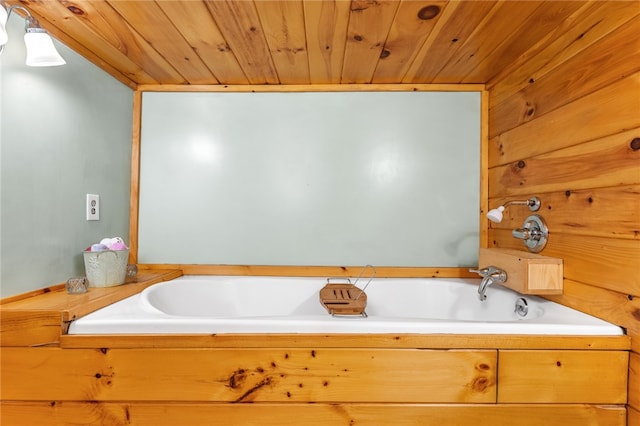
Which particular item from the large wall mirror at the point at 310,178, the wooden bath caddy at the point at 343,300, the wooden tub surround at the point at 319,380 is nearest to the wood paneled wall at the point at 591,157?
the wooden tub surround at the point at 319,380

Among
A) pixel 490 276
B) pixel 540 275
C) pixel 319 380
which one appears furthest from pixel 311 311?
pixel 540 275

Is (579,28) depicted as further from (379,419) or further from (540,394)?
(379,419)

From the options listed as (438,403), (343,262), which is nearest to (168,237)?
(343,262)

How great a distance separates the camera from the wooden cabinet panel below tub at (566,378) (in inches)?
36.0

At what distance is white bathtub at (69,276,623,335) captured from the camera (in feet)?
3.10

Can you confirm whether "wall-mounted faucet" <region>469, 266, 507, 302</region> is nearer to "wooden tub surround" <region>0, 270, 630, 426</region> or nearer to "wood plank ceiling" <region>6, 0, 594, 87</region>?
"wooden tub surround" <region>0, 270, 630, 426</region>

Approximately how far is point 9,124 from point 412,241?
180cm

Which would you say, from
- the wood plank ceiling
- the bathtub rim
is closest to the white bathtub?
the bathtub rim

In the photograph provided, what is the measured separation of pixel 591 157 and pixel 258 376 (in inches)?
51.0

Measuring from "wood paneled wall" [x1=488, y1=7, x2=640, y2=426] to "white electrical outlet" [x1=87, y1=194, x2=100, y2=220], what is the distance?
200cm

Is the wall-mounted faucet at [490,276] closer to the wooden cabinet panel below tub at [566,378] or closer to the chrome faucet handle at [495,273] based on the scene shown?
the chrome faucet handle at [495,273]

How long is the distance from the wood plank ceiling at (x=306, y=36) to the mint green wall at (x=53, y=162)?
177 millimetres

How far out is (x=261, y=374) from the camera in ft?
3.02

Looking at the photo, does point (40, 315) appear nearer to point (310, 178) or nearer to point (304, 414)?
point (304, 414)
